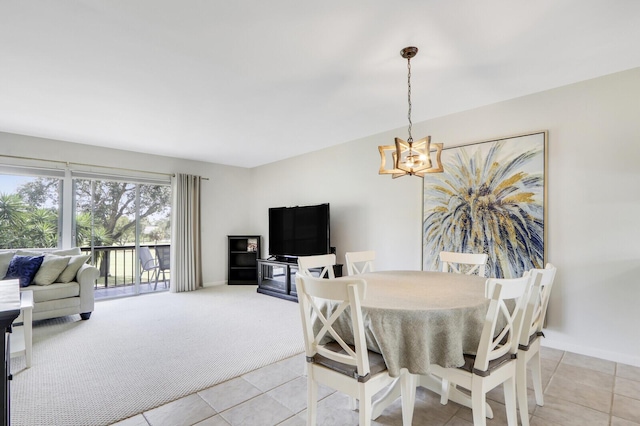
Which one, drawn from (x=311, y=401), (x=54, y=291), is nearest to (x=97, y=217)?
(x=54, y=291)

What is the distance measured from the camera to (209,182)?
620cm

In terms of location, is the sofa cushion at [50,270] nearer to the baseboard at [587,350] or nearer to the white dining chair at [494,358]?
the white dining chair at [494,358]

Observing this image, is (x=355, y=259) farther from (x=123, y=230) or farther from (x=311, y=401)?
(x=123, y=230)

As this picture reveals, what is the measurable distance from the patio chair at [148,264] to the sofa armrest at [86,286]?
1536 millimetres

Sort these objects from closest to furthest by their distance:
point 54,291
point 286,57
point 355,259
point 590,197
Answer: point 286,57 → point 590,197 → point 355,259 → point 54,291

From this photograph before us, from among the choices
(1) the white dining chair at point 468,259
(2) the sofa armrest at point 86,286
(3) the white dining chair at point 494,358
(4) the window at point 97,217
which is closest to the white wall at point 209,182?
(4) the window at point 97,217

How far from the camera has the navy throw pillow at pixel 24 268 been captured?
3650 millimetres

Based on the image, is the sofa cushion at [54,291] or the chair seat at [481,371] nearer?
the chair seat at [481,371]

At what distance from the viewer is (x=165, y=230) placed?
19.0 ft

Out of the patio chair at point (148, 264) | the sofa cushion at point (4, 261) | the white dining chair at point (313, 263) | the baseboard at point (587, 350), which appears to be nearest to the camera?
the white dining chair at point (313, 263)

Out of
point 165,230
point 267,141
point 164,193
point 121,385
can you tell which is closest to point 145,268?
point 165,230

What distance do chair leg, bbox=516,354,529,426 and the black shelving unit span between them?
16.8ft

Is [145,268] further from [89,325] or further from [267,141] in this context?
[267,141]

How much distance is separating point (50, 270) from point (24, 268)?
0.28 metres
